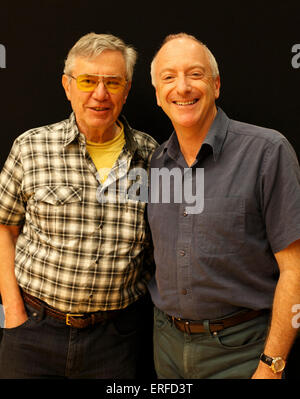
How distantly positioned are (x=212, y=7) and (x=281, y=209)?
1103 millimetres

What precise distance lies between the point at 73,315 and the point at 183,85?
3.40ft

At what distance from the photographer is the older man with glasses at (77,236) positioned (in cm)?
165

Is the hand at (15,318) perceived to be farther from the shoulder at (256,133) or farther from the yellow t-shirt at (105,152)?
the shoulder at (256,133)

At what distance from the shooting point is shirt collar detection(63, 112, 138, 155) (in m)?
1.71

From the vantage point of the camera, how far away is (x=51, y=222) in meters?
1.66

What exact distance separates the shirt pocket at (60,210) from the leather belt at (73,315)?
30 centimetres

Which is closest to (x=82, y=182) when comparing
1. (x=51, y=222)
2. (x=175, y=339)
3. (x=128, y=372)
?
(x=51, y=222)

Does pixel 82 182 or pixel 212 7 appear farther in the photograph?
pixel 212 7

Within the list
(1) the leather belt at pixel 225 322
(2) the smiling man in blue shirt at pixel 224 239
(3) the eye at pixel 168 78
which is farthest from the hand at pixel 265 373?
(3) the eye at pixel 168 78

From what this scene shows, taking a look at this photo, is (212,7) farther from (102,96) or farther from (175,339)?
(175,339)

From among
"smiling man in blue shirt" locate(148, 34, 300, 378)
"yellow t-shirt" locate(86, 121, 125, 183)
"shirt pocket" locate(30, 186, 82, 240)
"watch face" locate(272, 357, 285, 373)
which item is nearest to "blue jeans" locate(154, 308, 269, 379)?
"smiling man in blue shirt" locate(148, 34, 300, 378)

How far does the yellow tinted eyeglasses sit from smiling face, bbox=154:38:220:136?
0.25m

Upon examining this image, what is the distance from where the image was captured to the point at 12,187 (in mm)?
1732
